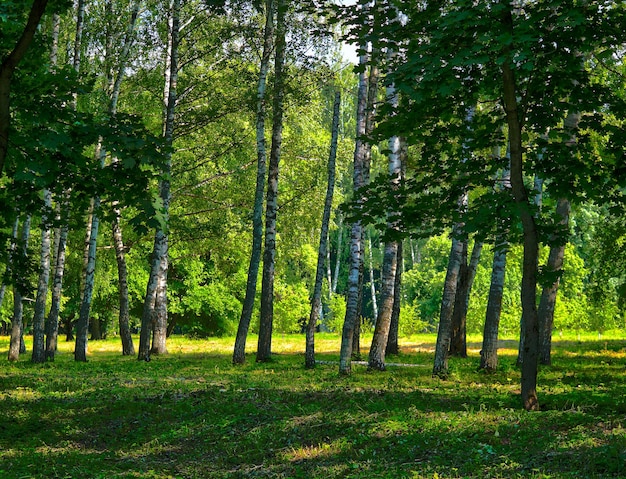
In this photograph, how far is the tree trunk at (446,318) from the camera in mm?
16828

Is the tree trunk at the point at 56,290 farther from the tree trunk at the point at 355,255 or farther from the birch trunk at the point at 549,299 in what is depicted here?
the birch trunk at the point at 549,299

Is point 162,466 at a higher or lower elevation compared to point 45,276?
lower

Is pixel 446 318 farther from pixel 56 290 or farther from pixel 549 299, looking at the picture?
pixel 56 290

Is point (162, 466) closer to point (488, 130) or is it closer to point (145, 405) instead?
point (145, 405)

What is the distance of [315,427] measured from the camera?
1076 centimetres

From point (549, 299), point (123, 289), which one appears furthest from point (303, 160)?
point (549, 299)

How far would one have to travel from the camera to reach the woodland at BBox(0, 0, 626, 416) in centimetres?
984

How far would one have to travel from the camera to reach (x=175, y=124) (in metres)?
26.9

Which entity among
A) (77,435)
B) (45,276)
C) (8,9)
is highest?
(8,9)

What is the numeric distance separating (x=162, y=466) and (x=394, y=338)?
61.5 ft

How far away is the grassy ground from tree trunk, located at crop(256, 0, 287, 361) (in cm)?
577

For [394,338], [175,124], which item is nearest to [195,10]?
[175,124]

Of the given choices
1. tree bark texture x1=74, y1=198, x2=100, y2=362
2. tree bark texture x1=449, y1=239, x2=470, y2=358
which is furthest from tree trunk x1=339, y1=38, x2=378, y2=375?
tree bark texture x1=74, y1=198, x2=100, y2=362

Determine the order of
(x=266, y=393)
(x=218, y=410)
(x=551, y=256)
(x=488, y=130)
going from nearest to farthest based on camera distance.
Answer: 1. (x=488, y=130)
2. (x=218, y=410)
3. (x=266, y=393)
4. (x=551, y=256)
